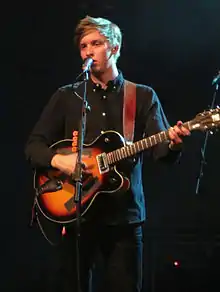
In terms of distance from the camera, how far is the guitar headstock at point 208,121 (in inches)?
83.0

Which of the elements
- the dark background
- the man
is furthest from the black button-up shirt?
the dark background

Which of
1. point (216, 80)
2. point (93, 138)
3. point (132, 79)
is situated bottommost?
point (93, 138)

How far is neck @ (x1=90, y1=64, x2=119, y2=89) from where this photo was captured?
2523mm

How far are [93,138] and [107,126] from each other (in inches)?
3.5

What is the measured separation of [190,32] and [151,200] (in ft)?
4.04

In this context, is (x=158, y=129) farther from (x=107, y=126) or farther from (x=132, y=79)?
(x=132, y=79)

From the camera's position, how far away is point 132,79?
371cm

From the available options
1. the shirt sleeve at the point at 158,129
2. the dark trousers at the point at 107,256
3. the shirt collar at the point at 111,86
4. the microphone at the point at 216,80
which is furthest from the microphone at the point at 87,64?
the microphone at the point at 216,80

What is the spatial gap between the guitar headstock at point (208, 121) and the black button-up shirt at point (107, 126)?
0.22 metres

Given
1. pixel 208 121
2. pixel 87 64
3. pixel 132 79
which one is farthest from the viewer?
pixel 132 79

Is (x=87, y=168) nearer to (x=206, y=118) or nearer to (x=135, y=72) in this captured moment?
(x=206, y=118)

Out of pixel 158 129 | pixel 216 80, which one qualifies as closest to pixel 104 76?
pixel 158 129

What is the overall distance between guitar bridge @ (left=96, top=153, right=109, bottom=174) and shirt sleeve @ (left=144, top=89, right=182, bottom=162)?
227mm

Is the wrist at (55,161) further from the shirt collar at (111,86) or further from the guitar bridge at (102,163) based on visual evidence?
the shirt collar at (111,86)
